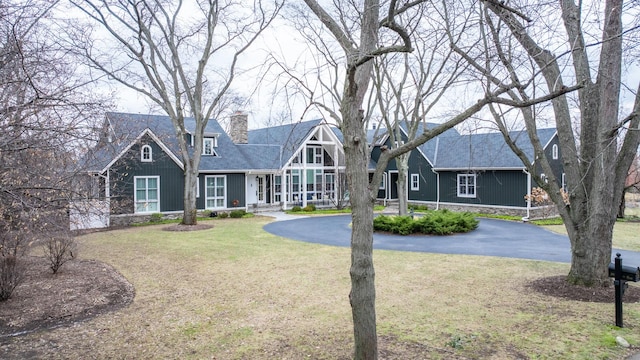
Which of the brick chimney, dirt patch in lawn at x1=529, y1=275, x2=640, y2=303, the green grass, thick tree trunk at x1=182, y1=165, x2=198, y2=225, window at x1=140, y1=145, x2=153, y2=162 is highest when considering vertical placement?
the brick chimney

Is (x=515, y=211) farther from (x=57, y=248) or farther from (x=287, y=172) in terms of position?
(x=57, y=248)

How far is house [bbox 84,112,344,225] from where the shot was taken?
21.9 m

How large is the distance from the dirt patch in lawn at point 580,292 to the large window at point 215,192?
1966cm

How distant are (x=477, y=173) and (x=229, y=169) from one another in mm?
15104

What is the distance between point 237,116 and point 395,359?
26.5m

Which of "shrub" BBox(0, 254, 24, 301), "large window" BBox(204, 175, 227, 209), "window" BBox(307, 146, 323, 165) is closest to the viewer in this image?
"shrub" BBox(0, 254, 24, 301)

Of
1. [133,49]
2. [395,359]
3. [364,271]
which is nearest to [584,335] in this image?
[395,359]

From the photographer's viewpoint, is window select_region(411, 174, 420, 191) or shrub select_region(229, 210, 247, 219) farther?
window select_region(411, 174, 420, 191)

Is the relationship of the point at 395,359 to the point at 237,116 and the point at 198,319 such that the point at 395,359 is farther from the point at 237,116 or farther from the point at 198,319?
the point at 237,116

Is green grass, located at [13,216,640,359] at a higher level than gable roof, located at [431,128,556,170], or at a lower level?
lower

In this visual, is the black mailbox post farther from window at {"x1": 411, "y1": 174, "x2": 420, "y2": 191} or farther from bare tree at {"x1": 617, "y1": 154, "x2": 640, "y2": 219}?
window at {"x1": 411, "y1": 174, "x2": 420, "y2": 191}

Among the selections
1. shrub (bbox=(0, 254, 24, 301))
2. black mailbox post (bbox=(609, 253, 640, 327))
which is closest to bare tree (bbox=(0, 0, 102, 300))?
shrub (bbox=(0, 254, 24, 301))

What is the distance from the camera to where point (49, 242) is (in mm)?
9867

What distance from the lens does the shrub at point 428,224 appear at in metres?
17.7
